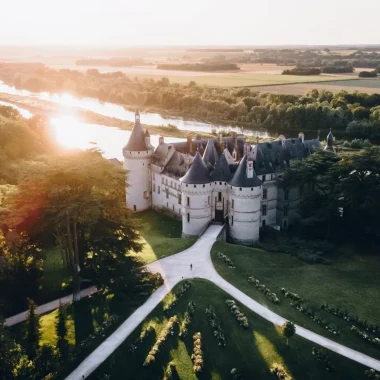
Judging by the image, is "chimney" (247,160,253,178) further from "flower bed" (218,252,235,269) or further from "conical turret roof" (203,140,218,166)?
"flower bed" (218,252,235,269)

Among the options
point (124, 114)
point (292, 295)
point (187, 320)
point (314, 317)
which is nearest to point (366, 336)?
point (314, 317)

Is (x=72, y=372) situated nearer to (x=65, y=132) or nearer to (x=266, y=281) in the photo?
(x=266, y=281)

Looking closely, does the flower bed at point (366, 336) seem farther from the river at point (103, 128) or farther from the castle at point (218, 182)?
the river at point (103, 128)

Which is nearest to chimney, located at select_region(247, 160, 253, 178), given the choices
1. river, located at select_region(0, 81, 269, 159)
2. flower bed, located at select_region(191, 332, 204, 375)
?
flower bed, located at select_region(191, 332, 204, 375)

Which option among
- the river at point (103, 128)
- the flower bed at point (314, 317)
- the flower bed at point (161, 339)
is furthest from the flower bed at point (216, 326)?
the river at point (103, 128)

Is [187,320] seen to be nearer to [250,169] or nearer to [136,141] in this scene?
[250,169]
